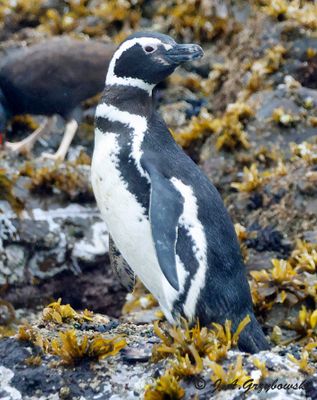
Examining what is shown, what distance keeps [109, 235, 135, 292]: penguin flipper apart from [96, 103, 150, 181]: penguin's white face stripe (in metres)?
0.86

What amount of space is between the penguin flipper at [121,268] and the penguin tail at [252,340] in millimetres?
959

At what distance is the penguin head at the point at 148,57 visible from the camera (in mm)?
4184

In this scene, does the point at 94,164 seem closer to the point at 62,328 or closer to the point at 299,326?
the point at 62,328

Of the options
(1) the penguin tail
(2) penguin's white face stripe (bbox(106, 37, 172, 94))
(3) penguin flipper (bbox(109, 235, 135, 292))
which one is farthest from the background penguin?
(1) the penguin tail

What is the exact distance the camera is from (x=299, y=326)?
5215mm

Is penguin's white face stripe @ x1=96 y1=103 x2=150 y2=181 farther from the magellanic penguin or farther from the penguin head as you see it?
the penguin head

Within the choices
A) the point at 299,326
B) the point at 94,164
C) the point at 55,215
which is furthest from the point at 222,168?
the point at 94,164

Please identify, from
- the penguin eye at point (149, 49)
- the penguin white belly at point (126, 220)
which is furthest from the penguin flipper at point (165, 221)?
the penguin eye at point (149, 49)

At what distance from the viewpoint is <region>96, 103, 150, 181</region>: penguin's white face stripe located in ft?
13.1

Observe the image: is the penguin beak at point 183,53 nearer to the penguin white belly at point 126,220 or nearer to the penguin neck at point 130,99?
the penguin neck at point 130,99

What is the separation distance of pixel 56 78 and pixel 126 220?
4.20m

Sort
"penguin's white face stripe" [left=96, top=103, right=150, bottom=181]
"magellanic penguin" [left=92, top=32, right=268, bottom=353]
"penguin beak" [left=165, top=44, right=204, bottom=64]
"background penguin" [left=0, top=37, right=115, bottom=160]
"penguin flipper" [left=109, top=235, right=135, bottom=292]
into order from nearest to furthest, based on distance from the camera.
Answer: "magellanic penguin" [left=92, top=32, right=268, bottom=353], "penguin's white face stripe" [left=96, top=103, right=150, bottom=181], "penguin beak" [left=165, top=44, right=204, bottom=64], "penguin flipper" [left=109, top=235, right=135, bottom=292], "background penguin" [left=0, top=37, right=115, bottom=160]

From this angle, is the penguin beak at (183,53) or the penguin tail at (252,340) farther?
the penguin beak at (183,53)

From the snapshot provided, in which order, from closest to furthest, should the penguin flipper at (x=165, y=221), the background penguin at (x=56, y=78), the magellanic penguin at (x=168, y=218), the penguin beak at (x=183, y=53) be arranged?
the penguin flipper at (x=165, y=221) → the magellanic penguin at (x=168, y=218) → the penguin beak at (x=183, y=53) → the background penguin at (x=56, y=78)
